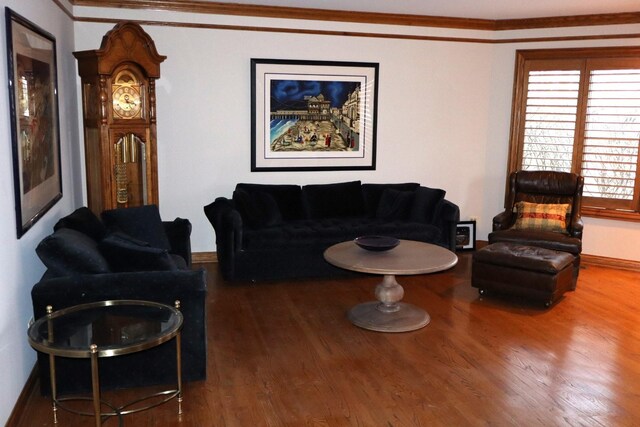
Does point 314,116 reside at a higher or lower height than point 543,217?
higher

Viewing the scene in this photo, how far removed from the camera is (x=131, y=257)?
351 cm

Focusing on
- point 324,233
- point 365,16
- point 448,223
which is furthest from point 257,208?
point 365,16

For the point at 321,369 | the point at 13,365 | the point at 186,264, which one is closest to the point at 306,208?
the point at 186,264

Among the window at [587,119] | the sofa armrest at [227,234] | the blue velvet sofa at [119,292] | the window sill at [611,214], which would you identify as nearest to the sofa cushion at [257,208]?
the sofa armrest at [227,234]

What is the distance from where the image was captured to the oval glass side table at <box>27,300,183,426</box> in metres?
2.64

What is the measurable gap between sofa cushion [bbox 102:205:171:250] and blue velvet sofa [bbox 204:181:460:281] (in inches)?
29.8

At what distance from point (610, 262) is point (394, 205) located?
8.01 feet

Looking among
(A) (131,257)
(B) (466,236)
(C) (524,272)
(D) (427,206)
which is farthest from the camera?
(B) (466,236)

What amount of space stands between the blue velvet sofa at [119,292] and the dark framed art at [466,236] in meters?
4.08

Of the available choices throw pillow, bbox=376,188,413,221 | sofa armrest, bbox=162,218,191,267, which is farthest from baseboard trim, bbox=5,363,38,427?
throw pillow, bbox=376,188,413,221

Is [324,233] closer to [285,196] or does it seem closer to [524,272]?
[285,196]

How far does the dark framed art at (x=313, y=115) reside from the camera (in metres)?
6.19

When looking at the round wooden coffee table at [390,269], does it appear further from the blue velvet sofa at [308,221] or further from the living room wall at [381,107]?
the living room wall at [381,107]

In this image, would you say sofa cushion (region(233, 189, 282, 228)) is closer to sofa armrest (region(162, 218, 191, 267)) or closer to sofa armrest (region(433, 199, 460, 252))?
sofa armrest (region(162, 218, 191, 267))
